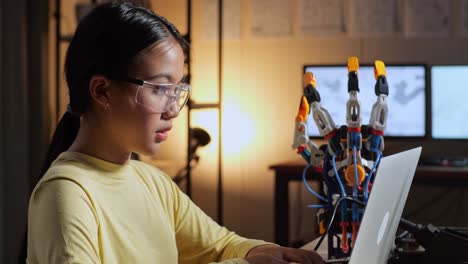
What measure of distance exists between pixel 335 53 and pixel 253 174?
76 centimetres

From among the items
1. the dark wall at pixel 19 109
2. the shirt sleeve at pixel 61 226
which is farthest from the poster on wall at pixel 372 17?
the shirt sleeve at pixel 61 226

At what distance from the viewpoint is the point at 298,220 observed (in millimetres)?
3555

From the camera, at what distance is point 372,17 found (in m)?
3.43

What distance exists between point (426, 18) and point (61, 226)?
9.26ft

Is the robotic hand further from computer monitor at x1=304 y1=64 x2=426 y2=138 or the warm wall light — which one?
the warm wall light

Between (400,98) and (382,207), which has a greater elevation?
(400,98)

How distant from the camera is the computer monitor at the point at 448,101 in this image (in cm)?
316

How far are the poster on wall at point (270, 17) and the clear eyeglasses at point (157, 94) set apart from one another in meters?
2.47

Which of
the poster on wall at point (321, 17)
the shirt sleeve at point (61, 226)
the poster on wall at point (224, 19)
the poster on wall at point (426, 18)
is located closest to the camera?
the shirt sleeve at point (61, 226)

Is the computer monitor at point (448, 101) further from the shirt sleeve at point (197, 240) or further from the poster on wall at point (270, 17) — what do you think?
the shirt sleeve at point (197, 240)

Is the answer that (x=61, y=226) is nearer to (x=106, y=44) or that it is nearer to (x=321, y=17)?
(x=106, y=44)

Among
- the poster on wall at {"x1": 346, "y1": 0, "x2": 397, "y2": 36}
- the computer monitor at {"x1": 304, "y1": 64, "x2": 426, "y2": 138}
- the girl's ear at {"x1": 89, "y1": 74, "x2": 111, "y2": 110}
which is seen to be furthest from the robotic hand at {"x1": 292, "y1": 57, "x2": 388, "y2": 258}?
the poster on wall at {"x1": 346, "y1": 0, "x2": 397, "y2": 36}

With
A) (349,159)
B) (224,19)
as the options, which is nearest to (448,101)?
(224,19)

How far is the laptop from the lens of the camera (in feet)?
2.49
